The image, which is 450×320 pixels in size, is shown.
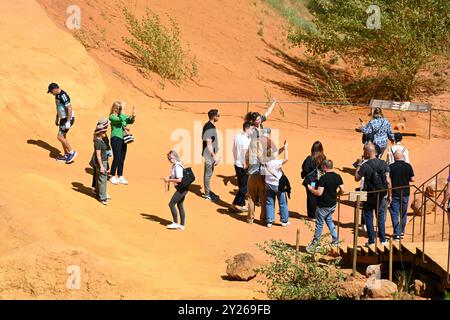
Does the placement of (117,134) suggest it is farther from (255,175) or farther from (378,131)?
(378,131)

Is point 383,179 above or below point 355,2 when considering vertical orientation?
below

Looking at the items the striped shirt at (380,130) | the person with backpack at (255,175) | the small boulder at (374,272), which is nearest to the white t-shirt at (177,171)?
the person with backpack at (255,175)

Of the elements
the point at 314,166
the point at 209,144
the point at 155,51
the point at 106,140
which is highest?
the point at 155,51

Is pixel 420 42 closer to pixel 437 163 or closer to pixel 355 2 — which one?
pixel 355 2

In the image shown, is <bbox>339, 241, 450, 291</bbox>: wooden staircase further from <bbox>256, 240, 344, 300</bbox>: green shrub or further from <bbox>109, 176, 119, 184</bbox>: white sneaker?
<bbox>109, 176, 119, 184</bbox>: white sneaker

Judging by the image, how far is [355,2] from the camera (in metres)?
29.4

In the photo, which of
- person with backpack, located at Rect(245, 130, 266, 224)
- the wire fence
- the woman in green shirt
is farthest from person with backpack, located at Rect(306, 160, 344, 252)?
the wire fence

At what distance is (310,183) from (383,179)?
5.73 ft

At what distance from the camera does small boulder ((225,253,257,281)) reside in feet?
40.3

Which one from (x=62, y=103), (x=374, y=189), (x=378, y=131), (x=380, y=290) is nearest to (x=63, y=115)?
(x=62, y=103)

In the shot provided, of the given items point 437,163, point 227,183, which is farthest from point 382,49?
point 227,183

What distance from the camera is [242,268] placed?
40.3 ft

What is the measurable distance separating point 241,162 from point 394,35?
12147 mm
